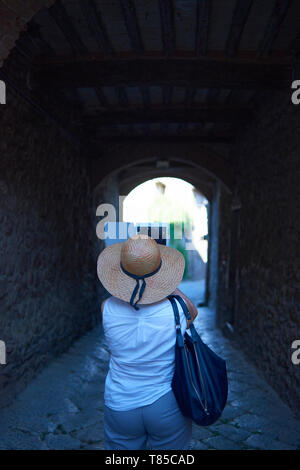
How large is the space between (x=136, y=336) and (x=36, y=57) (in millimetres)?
2999

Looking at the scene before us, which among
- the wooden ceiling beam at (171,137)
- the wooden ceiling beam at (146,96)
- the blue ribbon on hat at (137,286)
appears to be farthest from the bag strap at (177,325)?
the wooden ceiling beam at (171,137)

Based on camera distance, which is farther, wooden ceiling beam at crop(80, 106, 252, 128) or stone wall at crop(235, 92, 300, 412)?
wooden ceiling beam at crop(80, 106, 252, 128)

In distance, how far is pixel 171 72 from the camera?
139 inches

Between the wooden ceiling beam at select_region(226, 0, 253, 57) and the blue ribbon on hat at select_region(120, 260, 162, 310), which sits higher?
the wooden ceiling beam at select_region(226, 0, 253, 57)

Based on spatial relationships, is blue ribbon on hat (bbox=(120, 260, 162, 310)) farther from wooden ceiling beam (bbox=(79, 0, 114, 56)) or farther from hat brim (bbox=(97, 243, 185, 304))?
wooden ceiling beam (bbox=(79, 0, 114, 56))

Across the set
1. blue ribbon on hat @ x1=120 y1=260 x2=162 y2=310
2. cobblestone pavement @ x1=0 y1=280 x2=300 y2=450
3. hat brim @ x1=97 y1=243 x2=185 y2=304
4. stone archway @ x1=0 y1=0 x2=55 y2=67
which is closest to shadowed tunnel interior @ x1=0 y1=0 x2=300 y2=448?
stone archway @ x1=0 y1=0 x2=55 y2=67

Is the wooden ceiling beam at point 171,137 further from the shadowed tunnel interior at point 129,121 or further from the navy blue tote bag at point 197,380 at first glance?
the navy blue tote bag at point 197,380

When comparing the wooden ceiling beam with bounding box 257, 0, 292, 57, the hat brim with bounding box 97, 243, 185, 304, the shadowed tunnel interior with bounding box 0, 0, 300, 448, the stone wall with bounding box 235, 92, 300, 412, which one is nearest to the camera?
the hat brim with bounding box 97, 243, 185, 304

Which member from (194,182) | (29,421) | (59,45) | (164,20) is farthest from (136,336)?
(194,182)

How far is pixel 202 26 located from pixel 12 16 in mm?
1429

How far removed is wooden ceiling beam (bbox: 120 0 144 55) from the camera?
276 cm

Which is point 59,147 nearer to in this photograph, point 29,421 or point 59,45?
point 59,45

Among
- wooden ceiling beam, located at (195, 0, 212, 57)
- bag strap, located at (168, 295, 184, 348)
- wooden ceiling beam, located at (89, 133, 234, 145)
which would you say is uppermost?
wooden ceiling beam, located at (195, 0, 212, 57)

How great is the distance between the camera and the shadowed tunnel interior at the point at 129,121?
2.97m
